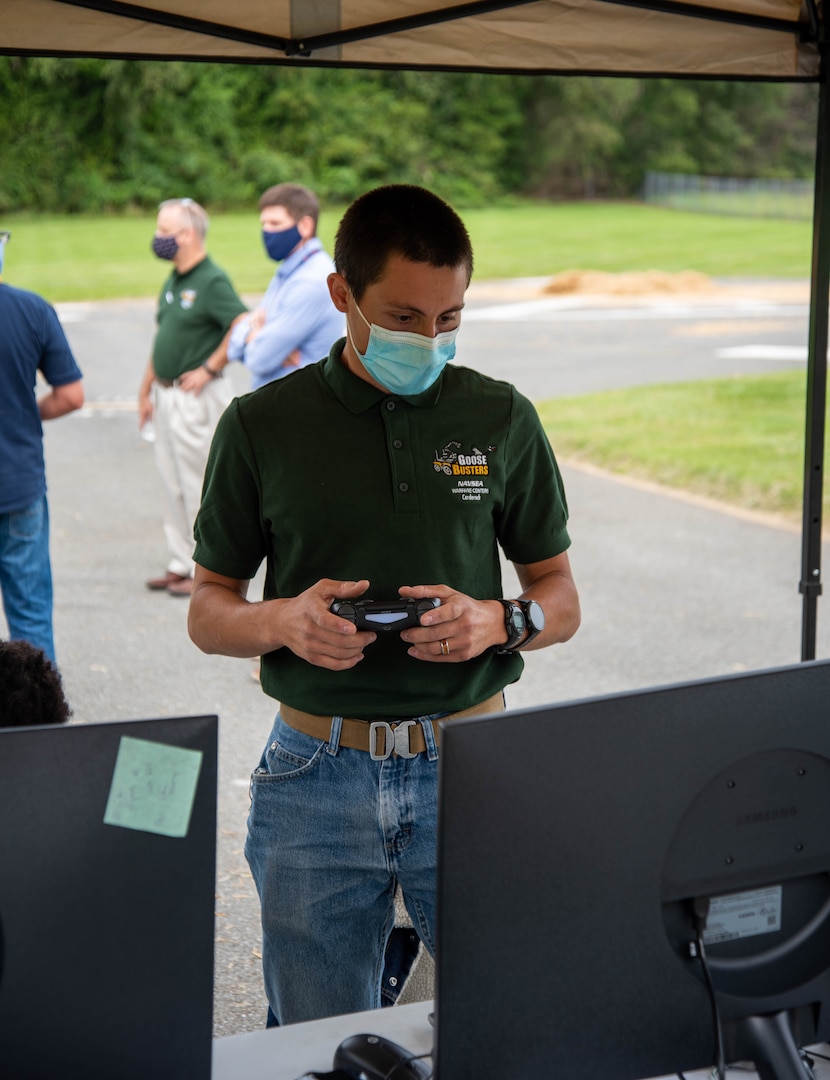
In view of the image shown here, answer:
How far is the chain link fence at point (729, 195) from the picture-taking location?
40750 mm

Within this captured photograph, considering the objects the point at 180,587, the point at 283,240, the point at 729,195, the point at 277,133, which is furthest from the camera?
the point at 729,195

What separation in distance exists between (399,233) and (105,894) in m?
1.08

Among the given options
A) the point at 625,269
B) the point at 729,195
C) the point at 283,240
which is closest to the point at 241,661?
the point at 283,240

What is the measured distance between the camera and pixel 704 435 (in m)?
11.8

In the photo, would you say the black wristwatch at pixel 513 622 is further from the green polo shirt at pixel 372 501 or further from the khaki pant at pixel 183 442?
the khaki pant at pixel 183 442

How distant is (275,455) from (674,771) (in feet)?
3.10

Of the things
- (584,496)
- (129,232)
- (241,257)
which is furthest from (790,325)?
(129,232)

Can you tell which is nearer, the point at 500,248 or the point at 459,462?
the point at 459,462

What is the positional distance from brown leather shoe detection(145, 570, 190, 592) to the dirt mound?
1667cm

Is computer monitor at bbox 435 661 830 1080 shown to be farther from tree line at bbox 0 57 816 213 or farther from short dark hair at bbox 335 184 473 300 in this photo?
tree line at bbox 0 57 816 213

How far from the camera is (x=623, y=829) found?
119 centimetres

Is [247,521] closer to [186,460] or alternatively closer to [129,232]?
[186,460]

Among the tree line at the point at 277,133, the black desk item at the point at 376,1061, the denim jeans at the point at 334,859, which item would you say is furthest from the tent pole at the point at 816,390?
the tree line at the point at 277,133

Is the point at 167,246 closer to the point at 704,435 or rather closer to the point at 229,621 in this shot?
the point at 229,621
